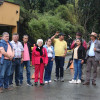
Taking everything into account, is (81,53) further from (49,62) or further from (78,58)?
(49,62)

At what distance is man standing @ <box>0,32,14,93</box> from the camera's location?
9.41 metres

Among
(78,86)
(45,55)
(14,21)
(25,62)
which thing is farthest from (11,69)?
(14,21)

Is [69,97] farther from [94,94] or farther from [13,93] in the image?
[13,93]

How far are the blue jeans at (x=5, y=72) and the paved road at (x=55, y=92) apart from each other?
1.24 feet

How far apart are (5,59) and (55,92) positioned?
192 centimetres

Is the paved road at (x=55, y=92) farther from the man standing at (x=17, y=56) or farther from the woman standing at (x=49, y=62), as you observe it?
the woman standing at (x=49, y=62)

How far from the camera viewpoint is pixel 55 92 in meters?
9.30

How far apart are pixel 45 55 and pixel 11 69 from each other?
1450mm

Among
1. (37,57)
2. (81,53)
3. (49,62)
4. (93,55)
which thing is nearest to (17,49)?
(37,57)

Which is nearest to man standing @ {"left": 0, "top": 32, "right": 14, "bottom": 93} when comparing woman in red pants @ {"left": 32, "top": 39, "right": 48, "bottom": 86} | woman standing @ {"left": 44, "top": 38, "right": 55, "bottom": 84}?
woman in red pants @ {"left": 32, "top": 39, "right": 48, "bottom": 86}

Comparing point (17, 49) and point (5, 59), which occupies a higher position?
point (17, 49)

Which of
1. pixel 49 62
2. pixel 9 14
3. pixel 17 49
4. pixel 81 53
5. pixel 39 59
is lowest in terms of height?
pixel 49 62

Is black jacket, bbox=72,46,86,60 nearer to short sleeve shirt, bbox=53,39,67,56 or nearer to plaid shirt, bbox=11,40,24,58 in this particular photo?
short sleeve shirt, bbox=53,39,67,56

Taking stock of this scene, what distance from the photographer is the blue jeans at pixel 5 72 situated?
9.44m
